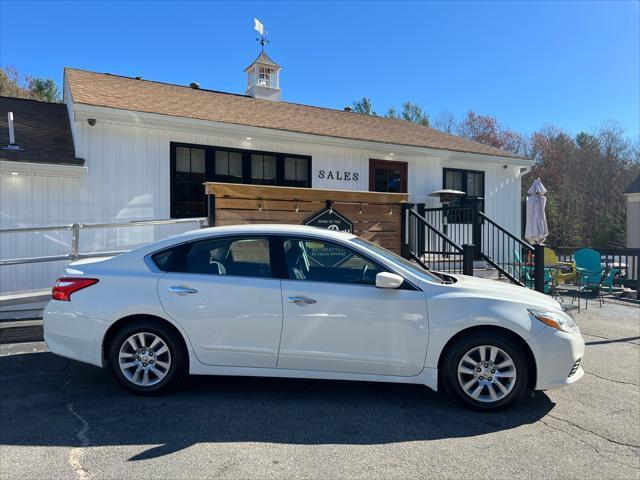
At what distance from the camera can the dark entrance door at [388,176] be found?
12102 millimetres

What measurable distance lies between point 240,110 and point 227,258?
8094 mm

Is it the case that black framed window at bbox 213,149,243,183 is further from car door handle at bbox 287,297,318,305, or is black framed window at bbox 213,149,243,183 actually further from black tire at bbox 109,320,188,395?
car door handle at bbox 287,297,318,305

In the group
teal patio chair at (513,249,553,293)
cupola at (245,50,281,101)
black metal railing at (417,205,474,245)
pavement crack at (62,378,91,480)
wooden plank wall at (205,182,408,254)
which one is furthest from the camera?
cupola at (245,50,281,101)

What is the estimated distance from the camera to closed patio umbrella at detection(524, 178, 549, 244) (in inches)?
404

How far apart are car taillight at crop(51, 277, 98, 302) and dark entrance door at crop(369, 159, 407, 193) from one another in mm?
8622

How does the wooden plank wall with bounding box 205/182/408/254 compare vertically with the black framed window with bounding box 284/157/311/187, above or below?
below

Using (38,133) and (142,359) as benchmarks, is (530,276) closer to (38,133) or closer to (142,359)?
(142,359)

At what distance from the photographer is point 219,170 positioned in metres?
10.2

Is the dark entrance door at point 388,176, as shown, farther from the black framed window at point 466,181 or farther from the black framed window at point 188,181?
the black framed window at point 188,181

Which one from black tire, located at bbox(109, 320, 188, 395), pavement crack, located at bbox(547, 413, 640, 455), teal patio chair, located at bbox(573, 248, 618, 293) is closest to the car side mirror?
pavement crack, located at bbox(547, 413, 640, 455)

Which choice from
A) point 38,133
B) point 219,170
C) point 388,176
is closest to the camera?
point 38,133

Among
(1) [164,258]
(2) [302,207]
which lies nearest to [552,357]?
(1) [164,258]

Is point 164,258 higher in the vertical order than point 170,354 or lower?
higher

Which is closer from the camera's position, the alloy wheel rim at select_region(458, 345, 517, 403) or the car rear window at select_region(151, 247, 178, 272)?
the alloy wheel rim at select_region(458, 345, 517, 403)
